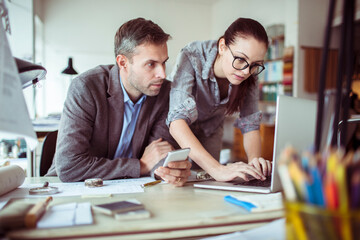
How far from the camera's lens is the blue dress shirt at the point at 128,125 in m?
1.60

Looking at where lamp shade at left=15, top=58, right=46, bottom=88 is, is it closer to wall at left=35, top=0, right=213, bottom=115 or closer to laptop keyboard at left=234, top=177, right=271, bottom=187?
laptop keyboard at left=234, top=177, right=271, bottom=187

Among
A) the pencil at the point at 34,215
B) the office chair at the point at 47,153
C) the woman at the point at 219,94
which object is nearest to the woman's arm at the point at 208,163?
the woman at the point at 219,94

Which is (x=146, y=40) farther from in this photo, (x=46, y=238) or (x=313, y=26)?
(x=313, y=26)

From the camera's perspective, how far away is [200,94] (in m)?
1.61

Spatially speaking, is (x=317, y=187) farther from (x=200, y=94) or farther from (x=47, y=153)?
(x=47, y=153)

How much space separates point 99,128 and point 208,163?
54 cm

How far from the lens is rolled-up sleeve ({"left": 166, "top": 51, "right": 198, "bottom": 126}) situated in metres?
1.41

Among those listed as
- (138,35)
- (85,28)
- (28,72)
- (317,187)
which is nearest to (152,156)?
(138,35)

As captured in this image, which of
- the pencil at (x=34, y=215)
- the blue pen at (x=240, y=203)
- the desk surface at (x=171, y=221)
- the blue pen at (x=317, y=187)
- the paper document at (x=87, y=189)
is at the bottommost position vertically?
the paper document at (x=87, y=189)

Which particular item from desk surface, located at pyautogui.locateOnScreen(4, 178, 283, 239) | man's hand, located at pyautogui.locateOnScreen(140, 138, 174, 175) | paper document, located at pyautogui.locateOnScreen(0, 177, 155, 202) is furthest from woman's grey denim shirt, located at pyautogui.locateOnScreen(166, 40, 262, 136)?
desk surface, located at pyautogui.locateOnScreen(4, 178, 283, 239)

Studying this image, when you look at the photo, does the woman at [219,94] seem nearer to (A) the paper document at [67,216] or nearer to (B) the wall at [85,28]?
(A) the paper document at [67,216]

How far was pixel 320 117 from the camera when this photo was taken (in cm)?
59

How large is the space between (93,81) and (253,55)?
0.73m

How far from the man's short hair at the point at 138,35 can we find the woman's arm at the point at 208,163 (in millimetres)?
408
